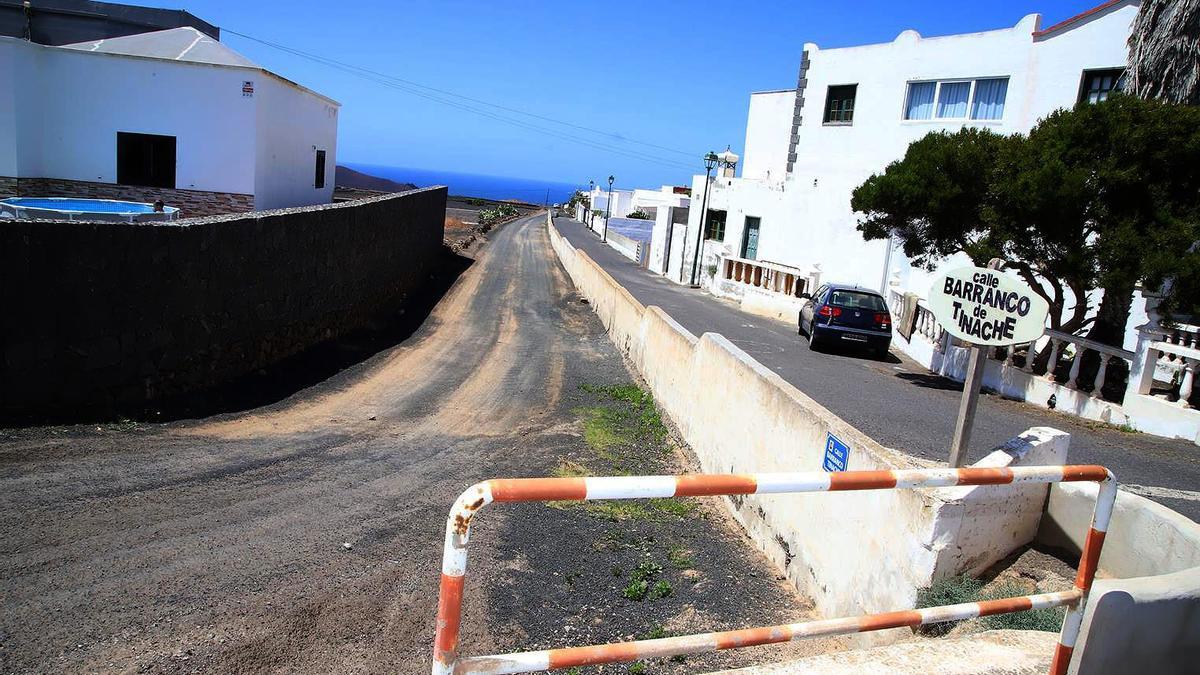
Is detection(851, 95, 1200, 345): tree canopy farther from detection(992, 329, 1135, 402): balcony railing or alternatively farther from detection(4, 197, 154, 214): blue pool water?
detection(4, 197, 154, 214): blue pool water

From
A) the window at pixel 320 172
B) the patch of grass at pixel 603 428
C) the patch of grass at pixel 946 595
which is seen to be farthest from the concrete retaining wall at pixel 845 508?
the window at pixel 320 172

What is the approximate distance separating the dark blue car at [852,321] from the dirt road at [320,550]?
7.62 m

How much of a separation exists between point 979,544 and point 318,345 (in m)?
14.5

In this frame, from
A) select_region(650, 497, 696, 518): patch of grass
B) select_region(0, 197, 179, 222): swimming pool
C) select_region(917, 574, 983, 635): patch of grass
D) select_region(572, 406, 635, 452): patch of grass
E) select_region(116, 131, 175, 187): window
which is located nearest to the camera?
select_region(917, 574, 983, 635): patch of grass

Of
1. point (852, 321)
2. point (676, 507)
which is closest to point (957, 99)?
point (852, 321)

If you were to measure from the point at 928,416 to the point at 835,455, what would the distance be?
699cm

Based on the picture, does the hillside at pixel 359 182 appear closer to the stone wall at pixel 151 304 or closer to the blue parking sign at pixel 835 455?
the stone wall at pixel 151 304

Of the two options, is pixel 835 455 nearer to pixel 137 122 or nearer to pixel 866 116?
pixel 137 122

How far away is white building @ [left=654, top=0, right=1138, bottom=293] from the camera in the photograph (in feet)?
72.8

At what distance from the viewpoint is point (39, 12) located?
111 ft

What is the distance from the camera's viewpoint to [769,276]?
93.8ft

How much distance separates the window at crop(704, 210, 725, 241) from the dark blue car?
18.7m

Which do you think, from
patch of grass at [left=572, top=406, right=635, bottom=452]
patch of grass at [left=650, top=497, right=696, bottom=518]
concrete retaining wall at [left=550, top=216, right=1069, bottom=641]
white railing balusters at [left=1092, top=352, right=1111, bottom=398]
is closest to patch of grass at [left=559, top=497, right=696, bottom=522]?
patch of grass at [left=650, top=497, right=696, bottom=518]

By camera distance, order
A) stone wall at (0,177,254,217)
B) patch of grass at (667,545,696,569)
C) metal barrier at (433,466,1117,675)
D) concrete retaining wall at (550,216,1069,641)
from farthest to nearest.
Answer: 1. stone wall at (0,177,254,217)
2. patch of grass at (667,545,696,569)
3. concrete retaining wall at (550,216,1069,641)
4. metal barrier at (433,466,1117,675)
